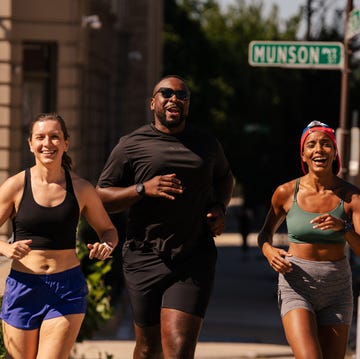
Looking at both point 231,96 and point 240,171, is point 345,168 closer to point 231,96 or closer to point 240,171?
point 240,171

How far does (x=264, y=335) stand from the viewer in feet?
70.0

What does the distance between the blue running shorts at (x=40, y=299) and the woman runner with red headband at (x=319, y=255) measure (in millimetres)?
1359

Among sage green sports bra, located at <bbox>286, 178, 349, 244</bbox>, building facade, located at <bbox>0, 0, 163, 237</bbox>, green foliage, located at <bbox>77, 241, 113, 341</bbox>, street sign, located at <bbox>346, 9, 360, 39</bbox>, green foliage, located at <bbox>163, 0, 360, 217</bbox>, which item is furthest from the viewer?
green foliage, located at <bbox>163, 0, 360, 217</bbox>

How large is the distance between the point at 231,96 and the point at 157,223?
61364 mm

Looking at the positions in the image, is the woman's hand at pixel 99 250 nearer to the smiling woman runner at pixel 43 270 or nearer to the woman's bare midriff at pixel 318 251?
the smiling woman runner at pixel 43 270

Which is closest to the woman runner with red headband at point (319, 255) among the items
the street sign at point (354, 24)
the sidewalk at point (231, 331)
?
the sidewalk at point (231, 331)

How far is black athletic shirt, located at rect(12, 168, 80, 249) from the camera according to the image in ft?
23.9

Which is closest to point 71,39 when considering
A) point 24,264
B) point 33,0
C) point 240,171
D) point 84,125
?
point 33,0

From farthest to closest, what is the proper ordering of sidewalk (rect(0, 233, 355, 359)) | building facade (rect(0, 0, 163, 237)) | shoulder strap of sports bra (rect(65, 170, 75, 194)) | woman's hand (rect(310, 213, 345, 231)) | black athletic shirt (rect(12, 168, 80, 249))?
building facade (rect(0, 0, 163, 237)) < sidewalk (rect(0, 233, 355, 359)) < woman's hand (rect(310, 213, 345, 231)) < shoulder strap of sports bra (rect(65, 170, 75, 194)) < black athletic shirt (rect(12, 168, 80, 249))

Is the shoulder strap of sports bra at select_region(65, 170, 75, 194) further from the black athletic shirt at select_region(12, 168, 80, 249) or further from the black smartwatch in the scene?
the black smartwatch

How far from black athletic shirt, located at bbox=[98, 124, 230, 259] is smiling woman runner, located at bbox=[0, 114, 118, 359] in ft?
2.83

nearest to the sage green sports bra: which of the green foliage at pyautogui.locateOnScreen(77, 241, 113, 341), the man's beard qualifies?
the man's beard

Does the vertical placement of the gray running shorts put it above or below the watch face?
below

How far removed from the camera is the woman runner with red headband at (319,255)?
800 cm
